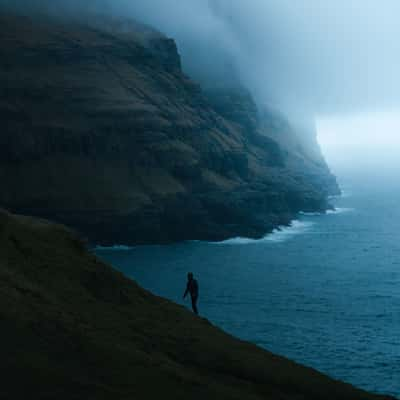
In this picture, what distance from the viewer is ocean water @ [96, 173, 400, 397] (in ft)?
168

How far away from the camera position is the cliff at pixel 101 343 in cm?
1467

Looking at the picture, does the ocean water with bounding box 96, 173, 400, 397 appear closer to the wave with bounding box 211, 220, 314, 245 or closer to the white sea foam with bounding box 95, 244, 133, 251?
the wave with bounding box 211, 220, 314, 245

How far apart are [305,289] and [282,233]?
179 feet

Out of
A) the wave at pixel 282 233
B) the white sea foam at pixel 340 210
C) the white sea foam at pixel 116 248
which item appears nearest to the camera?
the white sea foam at pixel 116 248

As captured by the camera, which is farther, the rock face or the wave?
the wave

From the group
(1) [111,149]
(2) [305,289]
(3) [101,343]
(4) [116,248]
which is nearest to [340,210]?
(1) [111,149]

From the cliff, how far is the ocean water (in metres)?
24.7

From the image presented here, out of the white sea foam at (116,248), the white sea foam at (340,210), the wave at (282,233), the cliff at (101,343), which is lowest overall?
the cliff at (101,343)

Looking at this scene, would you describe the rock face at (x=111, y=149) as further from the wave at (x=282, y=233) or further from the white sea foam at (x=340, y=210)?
the white sea foam at (x=340, y=210)

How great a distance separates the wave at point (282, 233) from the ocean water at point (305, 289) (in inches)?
9.0

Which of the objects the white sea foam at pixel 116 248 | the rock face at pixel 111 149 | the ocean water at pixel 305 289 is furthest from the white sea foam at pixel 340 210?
the white sea foam at pixel 116 248

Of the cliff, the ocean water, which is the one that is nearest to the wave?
the ocean water

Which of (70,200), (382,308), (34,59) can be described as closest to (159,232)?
(70,200)

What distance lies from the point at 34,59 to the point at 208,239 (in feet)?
179
